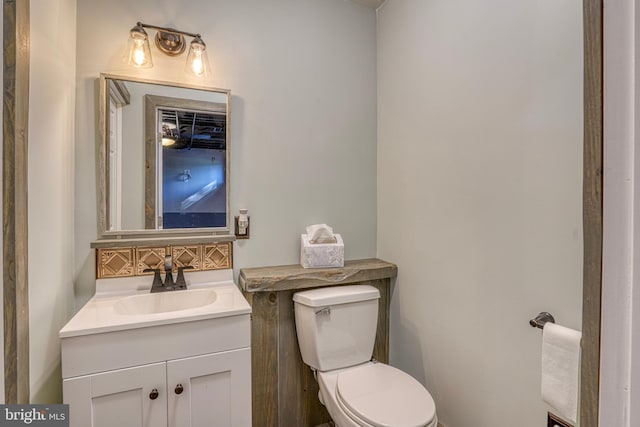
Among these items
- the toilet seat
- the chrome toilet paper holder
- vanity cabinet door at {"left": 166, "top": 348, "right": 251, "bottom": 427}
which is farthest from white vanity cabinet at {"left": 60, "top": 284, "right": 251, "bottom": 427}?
the chrome toilet paper holder

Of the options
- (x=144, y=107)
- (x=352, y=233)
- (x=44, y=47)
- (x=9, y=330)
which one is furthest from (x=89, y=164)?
(x=352, y=233)

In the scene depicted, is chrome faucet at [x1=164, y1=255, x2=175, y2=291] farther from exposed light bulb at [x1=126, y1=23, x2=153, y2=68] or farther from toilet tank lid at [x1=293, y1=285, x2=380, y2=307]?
exposed light bulb at [x1=126, y1=23, x2=153, y2=68]

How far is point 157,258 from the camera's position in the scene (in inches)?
62.5

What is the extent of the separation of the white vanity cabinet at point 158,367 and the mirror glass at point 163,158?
1.54 ft

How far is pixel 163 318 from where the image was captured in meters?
1.19

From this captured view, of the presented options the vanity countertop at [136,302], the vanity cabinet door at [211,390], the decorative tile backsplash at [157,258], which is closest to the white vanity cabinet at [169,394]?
the vanity cabinet door at [211,390]

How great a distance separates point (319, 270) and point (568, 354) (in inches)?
42.7

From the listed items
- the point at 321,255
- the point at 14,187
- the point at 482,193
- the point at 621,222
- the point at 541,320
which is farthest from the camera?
the point at 321,255

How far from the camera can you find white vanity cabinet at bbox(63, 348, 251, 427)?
1.11 metres

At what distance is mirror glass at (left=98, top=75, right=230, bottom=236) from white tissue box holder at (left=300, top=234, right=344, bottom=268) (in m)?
0.45

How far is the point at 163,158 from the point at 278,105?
2.26ft

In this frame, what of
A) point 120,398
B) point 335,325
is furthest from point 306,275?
point 120,398

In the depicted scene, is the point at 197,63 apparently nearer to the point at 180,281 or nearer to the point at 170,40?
the point at 170,40

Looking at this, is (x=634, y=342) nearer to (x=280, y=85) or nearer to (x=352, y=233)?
(x=352, y=233)
